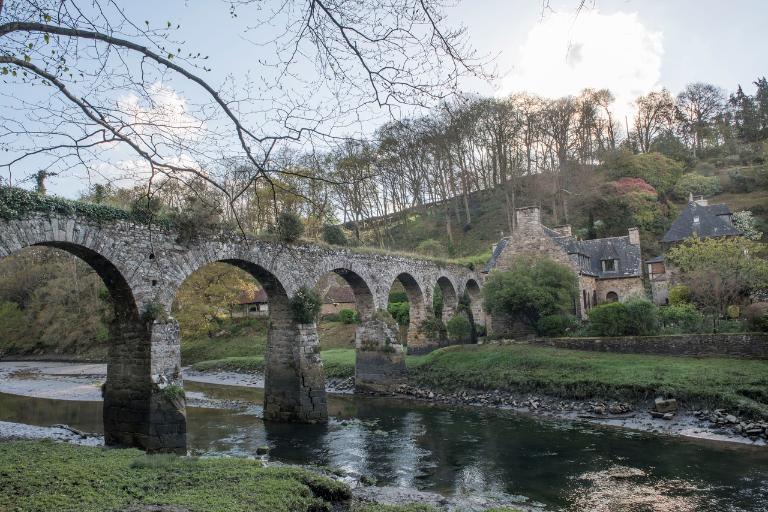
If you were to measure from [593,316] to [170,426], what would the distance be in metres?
16.9

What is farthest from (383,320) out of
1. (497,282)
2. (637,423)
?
(637,423)

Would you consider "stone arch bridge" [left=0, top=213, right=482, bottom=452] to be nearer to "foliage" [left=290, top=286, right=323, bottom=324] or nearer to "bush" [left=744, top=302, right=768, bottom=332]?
"foliage" [left=290, top=286, right=323, bottom=324]

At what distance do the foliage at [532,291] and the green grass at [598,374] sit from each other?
83.1 inches

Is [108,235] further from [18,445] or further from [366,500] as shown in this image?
[366,500]

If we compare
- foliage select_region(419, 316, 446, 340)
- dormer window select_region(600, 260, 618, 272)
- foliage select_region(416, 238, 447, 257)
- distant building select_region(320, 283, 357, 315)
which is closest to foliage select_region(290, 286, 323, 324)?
foliage select_region(419, 316, 446, 340)

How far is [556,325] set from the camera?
902 inches

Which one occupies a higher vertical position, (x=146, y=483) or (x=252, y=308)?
(x=252, y=308)

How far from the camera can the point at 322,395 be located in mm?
15898

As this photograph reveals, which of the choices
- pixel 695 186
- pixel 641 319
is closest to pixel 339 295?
pixel 641 319

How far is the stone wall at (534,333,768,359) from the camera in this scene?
55.6ft

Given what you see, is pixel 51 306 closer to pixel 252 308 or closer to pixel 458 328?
pixel 252 308

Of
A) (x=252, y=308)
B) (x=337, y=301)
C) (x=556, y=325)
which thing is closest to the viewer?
(x=556, y=325)

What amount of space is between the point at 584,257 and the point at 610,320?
34.8 ft

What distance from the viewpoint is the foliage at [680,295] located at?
24375 mm
